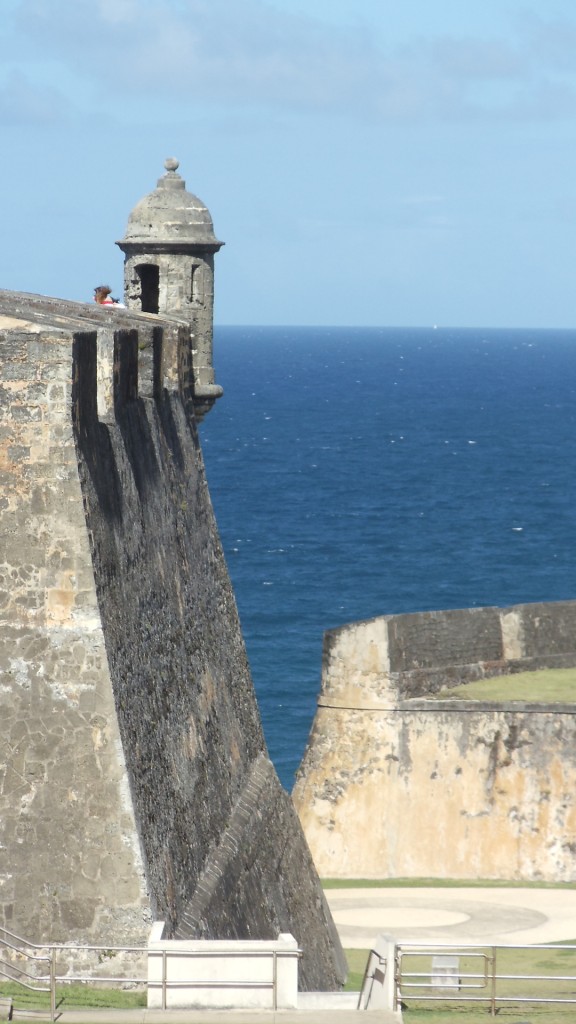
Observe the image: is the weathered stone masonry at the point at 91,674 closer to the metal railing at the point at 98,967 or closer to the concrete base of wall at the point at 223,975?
the metal railing at the point at 98,967

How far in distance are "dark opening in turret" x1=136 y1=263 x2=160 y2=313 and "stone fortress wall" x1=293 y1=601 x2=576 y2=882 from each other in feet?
26.7

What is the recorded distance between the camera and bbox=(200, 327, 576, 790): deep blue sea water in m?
63.7

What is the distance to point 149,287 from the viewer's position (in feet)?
88.8

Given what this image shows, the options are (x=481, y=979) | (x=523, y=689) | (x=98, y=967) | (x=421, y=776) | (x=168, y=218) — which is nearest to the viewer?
(x=98, y=967)

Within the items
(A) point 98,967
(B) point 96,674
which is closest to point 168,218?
(B) point 96,674

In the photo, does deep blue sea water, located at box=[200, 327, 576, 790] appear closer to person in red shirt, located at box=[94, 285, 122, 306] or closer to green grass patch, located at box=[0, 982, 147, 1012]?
person in red shirt, located at box=[94, 285, 122, 306]

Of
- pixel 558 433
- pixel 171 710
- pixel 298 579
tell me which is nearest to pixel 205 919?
pixel 171 710

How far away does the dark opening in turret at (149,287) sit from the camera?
88.2 ft

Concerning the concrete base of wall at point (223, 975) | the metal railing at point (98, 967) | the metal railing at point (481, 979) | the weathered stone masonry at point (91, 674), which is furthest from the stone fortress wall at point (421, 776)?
the concrete base of wall at point (223, 975)

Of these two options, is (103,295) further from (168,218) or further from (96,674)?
(96,674)

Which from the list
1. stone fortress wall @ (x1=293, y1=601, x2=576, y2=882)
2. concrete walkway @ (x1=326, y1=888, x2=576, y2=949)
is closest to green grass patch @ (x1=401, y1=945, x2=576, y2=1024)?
concrete walkway @ (x1=326, y1=888, x2=576, y2=949)

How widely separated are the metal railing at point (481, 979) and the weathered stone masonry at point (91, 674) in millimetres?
2191

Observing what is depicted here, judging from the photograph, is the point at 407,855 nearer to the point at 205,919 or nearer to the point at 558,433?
the point at 205,919

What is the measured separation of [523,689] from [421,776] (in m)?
2.66
